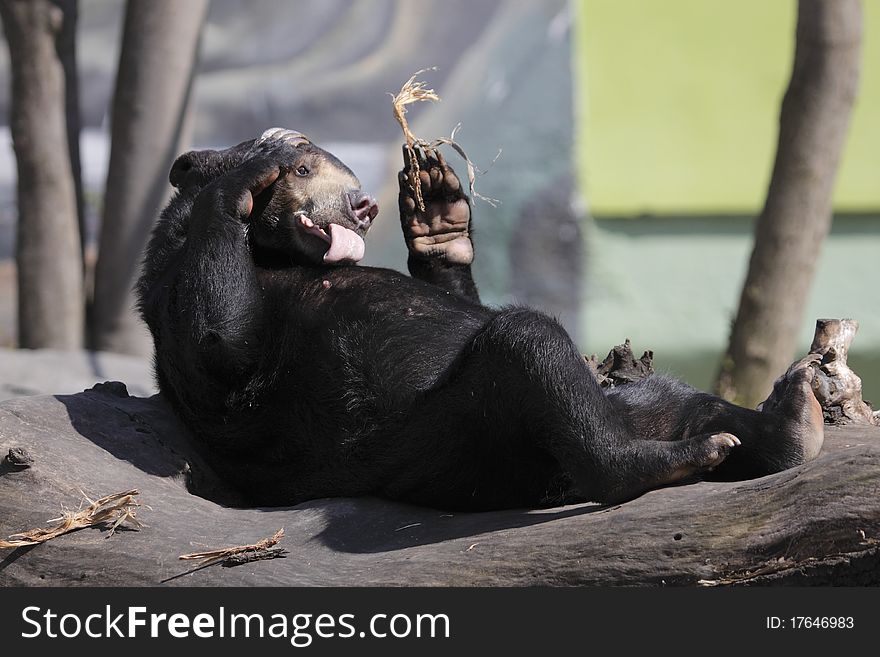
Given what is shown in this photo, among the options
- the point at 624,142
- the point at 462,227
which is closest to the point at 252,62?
the point at 624,142

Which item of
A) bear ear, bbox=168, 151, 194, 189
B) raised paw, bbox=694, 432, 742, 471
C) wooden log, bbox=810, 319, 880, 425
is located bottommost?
raised paw, bbox=694, 432, 742, 471

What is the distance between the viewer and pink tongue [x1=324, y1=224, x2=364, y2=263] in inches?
157

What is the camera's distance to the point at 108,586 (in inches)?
126

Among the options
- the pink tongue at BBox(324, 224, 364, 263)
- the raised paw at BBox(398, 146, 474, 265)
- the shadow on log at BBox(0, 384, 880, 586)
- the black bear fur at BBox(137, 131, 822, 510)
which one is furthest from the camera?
the raised paw at BBox(398, 146, 474, 265)

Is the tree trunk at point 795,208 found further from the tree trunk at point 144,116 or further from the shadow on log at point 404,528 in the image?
the tree trunk at point 144,116

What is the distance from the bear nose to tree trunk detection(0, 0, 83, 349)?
5192 millimetres

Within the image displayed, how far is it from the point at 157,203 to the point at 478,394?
5811 millimetres

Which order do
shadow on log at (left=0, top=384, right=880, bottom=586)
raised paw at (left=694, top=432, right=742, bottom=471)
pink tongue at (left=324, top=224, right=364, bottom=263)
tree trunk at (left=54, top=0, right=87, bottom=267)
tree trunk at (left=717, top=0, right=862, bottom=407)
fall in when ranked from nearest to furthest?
1. shadow on log at (left=0, top=384, right=880, bottom=586)
2. raised paw at (left=694, top=432, right=742, bottom=471)
3. pink tongue at (left=324, top=224, right=364, bottom=263)
4. tree trunk at (left=717, top=0, right=862, bottom=407)
5. tree trunk at (left=54, top=0, right=87, bottom=267)

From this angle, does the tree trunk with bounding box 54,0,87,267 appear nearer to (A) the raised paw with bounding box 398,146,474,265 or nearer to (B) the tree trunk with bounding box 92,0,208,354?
(B) the tree trunk with bounding box 92,0,208,354

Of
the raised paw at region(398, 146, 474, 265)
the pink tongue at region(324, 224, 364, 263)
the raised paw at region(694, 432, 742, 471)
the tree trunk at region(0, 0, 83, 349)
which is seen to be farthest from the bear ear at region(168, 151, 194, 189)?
the tree trunk at region(0, 0, 83, 349)

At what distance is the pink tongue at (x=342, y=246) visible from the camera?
399 centimetres

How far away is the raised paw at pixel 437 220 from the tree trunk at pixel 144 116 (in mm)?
4316

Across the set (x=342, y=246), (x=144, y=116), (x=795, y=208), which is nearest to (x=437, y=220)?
(x=342, y=246)

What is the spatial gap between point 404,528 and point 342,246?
104cm
